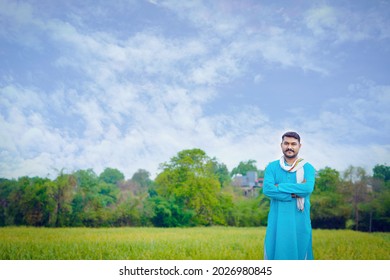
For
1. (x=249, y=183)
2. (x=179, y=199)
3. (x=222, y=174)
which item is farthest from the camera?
(x=249, y=183)

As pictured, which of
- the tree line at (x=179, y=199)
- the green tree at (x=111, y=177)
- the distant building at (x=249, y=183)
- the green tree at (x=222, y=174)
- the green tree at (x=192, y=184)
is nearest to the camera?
the tree line at (x=179, y=199)

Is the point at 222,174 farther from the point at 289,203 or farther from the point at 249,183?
the point at 289,203

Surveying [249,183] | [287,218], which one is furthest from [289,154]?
[249,183]

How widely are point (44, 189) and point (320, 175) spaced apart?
9026 mm

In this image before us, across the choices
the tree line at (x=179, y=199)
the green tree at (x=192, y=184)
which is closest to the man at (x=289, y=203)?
the tree line at (x=179, y=199)

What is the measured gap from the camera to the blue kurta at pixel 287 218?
322cm

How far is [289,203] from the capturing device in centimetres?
328

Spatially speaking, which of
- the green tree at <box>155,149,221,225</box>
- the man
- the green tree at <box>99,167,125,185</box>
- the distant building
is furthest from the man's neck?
the distant building

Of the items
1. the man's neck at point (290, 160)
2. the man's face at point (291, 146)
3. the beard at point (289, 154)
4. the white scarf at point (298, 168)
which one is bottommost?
the white scarf at point (298, 168)

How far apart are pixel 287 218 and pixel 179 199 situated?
10417 millimetres

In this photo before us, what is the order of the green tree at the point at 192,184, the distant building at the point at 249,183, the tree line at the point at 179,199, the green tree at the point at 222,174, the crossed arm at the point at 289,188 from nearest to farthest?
the crossed arm at the point at 289,188 < the tree line at the point at 179,199 < the green tree at the point at 192,184 < the green tree at the point at 222,174 < the distant building at the point at 249,183

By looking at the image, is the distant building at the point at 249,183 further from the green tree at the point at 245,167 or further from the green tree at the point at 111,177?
the green tree at the point at 111,177

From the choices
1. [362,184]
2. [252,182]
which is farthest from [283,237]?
[252,182]
